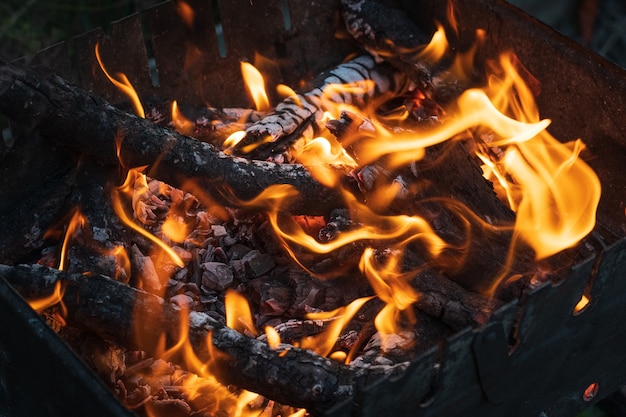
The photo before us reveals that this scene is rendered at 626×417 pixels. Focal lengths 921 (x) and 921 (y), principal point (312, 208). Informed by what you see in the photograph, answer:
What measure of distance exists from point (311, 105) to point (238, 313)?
3.42ft

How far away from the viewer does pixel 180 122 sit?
367cm

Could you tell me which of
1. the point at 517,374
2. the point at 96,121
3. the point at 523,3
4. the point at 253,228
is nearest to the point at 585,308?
the point at 517,374

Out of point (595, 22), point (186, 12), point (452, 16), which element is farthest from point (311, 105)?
point (595, 22)

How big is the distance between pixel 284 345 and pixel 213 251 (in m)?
0.70

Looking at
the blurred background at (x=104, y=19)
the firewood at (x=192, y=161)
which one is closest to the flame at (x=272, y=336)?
the firewood at (x=192, y=161)

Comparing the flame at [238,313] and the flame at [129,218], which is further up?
the flame at [129,218]

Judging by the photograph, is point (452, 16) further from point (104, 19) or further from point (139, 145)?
point (104, 19)

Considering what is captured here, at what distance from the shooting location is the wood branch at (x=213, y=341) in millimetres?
2330

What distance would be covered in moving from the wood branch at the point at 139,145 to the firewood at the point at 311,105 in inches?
13.4

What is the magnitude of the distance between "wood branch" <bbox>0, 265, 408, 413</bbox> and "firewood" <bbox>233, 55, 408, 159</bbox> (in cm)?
96

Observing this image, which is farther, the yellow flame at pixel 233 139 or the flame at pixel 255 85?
the flame at pixel 255 85

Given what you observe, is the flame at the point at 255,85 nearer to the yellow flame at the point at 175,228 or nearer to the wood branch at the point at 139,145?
the yellow flame at the point at 175,228

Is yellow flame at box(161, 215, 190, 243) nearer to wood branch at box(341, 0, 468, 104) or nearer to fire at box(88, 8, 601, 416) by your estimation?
fire at box(88, 8, 601, 416)

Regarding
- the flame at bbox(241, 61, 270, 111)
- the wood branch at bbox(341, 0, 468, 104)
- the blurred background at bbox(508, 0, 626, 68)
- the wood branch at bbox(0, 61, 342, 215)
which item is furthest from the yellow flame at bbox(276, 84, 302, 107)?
the blurred background at bbox(508, 0, 626, 68)
